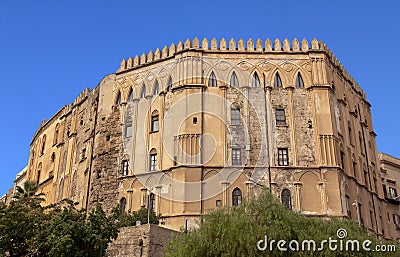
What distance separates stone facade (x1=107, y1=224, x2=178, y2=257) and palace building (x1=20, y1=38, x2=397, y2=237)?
4993mm

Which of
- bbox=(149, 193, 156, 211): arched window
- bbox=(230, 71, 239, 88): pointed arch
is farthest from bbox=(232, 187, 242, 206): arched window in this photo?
bbox=(230, 71, 239, 88): pointed arch

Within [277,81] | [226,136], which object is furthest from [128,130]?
[277,81]

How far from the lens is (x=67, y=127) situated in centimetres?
3775

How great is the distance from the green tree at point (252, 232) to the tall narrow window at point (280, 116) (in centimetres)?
1249

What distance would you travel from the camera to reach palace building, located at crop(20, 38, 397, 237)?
27.0 m

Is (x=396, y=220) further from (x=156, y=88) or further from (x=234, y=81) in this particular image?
(x=156, y=88)

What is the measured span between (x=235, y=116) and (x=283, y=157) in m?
3.74

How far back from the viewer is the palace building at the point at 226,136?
27.0 metres

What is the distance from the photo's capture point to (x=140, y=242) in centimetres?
2034

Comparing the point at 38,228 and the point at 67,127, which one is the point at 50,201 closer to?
the point at 67,127

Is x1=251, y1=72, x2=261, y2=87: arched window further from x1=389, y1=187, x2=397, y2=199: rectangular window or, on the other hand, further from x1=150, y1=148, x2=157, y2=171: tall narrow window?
x1=389, y1=187, x2=397, y2=199: rectangular window

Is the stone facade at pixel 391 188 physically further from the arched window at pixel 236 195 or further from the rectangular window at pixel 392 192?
the arched window at pixel 236 195

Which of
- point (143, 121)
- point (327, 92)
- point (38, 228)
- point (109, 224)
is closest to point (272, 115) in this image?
point (327, 92)

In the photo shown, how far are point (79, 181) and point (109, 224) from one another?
15.2m
